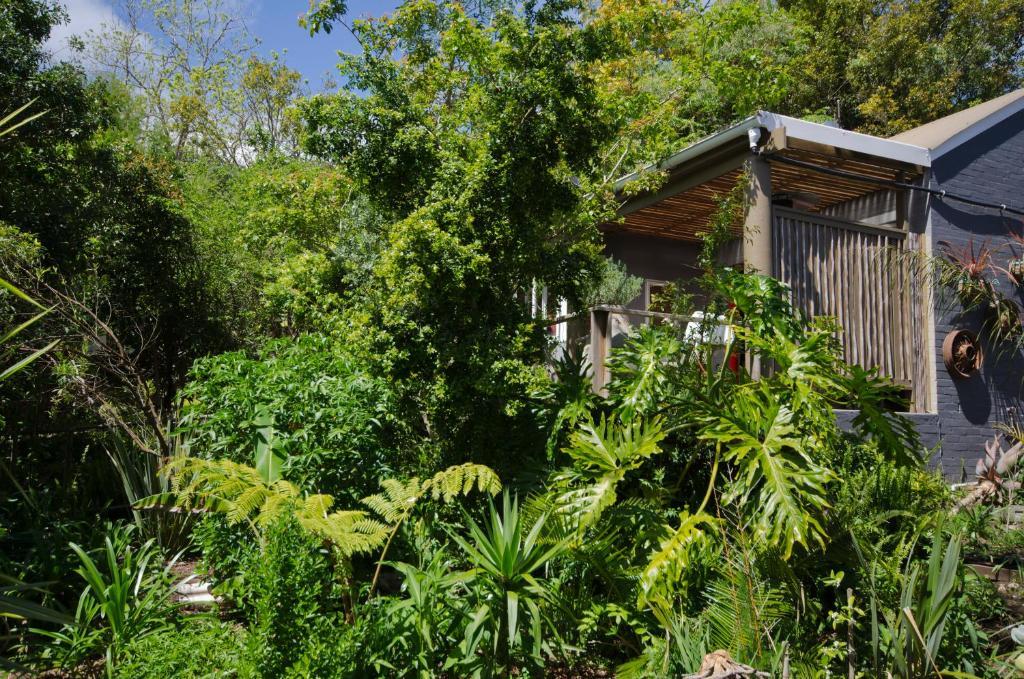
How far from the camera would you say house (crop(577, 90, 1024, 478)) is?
7770mm

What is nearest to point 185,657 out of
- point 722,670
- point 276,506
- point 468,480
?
point 276,506

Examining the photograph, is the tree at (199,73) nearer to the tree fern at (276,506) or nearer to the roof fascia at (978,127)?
the roof fascia at (978,127)

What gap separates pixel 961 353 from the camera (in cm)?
884

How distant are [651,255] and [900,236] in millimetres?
4485

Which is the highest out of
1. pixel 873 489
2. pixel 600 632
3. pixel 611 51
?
pixel 611 51

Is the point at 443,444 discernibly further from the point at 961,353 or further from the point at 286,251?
the point at 961,353

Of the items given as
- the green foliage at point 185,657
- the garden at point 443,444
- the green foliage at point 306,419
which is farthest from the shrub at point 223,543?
the green foliage at point 185,657

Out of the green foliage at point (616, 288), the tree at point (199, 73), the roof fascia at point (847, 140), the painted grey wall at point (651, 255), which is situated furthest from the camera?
the tree at point (199, 73)

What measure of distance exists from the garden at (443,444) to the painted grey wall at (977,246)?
1.46ft

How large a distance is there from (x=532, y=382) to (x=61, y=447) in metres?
4.48

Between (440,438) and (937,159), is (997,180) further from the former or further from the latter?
(440,438)

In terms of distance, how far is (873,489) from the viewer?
19.3ft

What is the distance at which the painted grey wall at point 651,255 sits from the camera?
41.1 ft

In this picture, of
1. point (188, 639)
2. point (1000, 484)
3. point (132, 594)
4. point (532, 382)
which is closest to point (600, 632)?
point (532, 382)
